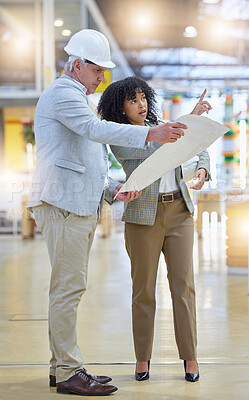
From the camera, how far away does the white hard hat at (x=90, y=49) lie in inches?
105

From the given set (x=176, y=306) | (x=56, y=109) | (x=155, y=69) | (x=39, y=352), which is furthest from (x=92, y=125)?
(x=155, y=69)

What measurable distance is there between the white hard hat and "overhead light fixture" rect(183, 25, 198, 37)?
12532 millimetres

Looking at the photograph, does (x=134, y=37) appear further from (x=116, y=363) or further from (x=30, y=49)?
(x=116, y=363)

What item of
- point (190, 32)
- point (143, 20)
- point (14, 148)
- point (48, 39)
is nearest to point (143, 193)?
point (48, 39)

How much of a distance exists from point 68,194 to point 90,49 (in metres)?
0.61

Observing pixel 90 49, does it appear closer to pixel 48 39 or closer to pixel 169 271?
pixel 169 271

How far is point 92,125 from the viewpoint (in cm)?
257

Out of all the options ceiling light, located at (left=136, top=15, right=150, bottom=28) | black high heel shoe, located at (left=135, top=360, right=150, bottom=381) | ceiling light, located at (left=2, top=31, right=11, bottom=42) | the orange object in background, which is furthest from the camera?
the orange object in background

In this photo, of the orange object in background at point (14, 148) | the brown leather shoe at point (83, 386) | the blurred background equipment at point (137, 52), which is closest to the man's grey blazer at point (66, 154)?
the brown leather shoe at point (83, 386)

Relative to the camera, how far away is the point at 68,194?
269cm

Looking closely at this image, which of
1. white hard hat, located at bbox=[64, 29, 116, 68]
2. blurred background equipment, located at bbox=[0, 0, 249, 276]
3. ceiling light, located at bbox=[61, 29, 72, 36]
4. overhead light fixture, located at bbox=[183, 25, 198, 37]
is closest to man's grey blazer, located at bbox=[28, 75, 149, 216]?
white hard hat, located at bbox=[64, 29, 116, 68]

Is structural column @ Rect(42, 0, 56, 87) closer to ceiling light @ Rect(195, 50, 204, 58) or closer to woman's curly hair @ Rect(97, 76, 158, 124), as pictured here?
woman's curly hair @ Rect(97, 76, 158, 124)

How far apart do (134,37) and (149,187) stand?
14800mm

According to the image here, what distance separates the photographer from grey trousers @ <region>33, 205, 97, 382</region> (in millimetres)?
2691
